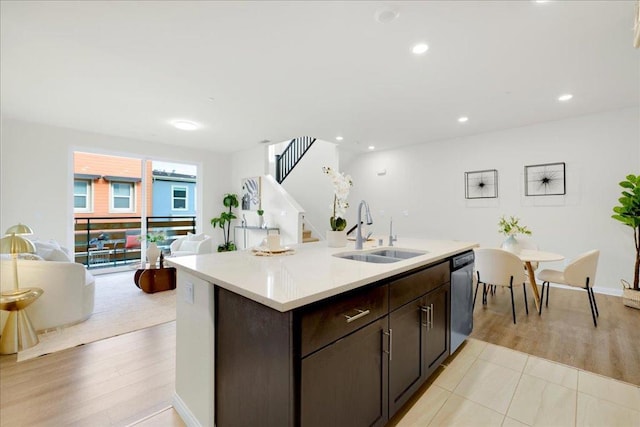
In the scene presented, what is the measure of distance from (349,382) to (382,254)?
1277 millimetres

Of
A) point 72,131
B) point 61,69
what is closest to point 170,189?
point 72,131

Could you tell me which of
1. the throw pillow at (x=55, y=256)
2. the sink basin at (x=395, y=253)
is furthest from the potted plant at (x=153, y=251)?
the sink basin at (x=395, y=253)

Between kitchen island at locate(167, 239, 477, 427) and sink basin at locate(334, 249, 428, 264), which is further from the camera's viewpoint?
sink basin at locate(334, 249, 428, 264)

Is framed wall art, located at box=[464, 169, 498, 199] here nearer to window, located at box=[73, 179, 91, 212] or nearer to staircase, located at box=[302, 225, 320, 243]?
staircase, located at box=[302, 225, 320, 243]

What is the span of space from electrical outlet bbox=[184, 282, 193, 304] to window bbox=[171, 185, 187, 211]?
5949 mm

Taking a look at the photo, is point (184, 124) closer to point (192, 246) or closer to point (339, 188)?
point (192, 246)

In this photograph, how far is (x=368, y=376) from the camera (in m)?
1.33

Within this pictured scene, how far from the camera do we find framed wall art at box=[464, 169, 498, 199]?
5.02m

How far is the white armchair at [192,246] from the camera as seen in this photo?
16.5 ft

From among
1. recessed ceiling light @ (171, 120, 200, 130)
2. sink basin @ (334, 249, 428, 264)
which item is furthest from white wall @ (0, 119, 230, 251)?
sink basin @ (334, 249, 428, 264)

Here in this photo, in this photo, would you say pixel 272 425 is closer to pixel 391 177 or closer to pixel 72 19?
pixel 72 19

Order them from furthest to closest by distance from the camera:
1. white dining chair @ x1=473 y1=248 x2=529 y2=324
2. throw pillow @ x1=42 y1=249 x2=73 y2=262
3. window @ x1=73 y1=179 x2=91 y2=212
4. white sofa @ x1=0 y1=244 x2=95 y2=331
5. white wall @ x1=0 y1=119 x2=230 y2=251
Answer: window @ x1=73 y1=179 x2=91 y2=212 → white wall @ x1=0 y1=119 x2=230 y2=251 → throw pillow @ x1=42 y1=249 x2=73 y2=262 → white dining chair @ x1=473 y1=248 x2=529 y2=324 → white sofa @ x1=0 y1=244 x2=95 y2=331

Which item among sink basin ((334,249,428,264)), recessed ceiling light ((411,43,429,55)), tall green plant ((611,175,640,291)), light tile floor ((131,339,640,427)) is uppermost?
recessed ceiling light ((411,43,429,55))

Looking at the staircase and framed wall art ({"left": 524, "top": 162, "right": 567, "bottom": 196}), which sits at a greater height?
framed wall art ({"left": 524, "top": 162, "right": 567, "bottom": 196})
